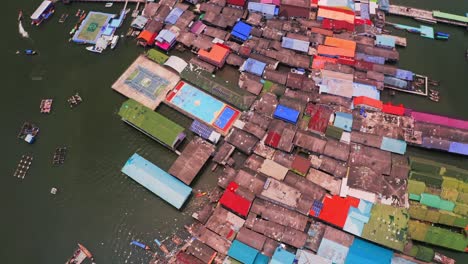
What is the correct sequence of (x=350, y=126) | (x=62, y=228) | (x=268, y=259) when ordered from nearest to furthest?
1. (x=268, y=259)
2. (x=62, y=228)
3. (x=350, y=126)

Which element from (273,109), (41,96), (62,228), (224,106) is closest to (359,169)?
(273,109)

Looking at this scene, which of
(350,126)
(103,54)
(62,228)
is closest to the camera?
(62,228)

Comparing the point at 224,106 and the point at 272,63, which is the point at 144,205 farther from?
the point at 272,63

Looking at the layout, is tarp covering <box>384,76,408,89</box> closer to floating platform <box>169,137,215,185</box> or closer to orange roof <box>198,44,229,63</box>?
orange roof <box>198,44,229,63</box>

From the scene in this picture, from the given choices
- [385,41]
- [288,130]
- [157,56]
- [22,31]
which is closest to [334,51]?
[385,41]

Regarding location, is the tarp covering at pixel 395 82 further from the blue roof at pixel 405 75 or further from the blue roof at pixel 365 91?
the blue roof at pixel 365 91

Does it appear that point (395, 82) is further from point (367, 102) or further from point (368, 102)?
point (367, 102)

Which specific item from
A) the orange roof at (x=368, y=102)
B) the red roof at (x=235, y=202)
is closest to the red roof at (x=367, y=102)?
the orange roof at (x=368, y=102)
